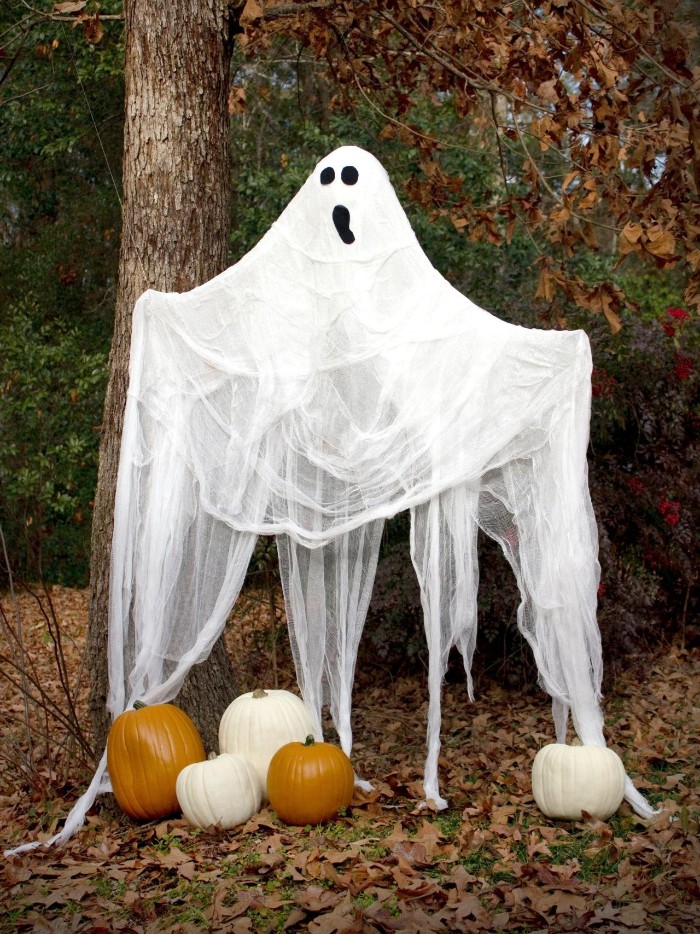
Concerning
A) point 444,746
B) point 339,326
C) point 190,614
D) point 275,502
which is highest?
point 339,326

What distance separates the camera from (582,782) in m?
3.62

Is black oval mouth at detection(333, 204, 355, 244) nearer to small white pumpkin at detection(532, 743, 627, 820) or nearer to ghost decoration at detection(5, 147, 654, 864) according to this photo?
ghost decoration at detection(5, 147, 654, 864)

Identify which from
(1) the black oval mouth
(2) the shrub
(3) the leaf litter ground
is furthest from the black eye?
(2) the shrub

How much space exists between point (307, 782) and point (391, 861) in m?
0.46

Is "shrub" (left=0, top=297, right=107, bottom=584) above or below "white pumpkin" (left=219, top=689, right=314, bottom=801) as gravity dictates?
above

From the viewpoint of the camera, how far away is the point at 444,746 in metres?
4.98

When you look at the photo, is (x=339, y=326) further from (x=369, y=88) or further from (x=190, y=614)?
(x=369, y=88)

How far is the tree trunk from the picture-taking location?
4.27 metres

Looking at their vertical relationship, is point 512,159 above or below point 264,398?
above

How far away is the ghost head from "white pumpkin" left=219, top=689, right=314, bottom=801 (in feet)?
6.09

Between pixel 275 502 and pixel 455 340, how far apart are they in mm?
997

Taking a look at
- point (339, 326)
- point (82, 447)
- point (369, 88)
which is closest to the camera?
point (339, 326)

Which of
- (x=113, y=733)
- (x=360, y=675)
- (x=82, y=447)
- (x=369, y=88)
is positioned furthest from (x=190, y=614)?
(x=82, y=447)

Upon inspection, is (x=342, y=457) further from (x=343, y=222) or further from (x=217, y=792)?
(x=217, y=792)
